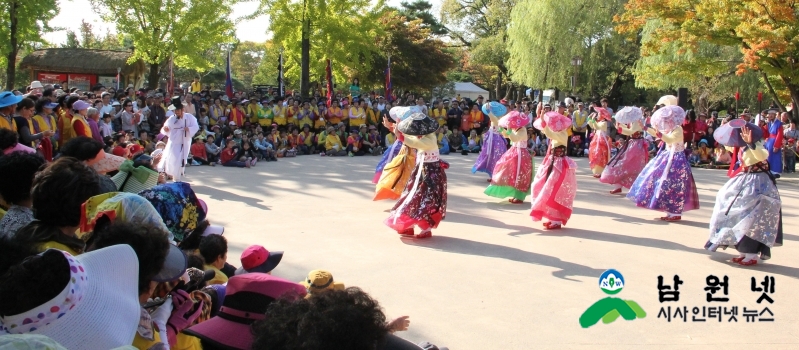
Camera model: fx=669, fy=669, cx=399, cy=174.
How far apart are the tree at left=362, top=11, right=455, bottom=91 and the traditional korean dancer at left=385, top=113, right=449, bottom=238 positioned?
911 inches

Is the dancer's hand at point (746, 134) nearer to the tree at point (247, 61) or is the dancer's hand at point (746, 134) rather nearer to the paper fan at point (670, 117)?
the paper fan at point (670, 117)

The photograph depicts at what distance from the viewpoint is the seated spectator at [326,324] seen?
5.43ft

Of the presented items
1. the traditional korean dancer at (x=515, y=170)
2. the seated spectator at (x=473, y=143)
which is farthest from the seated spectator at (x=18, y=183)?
the seated spectator at (x=473, y=143)

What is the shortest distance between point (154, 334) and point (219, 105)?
13.8m

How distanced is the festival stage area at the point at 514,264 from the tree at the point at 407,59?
67.1 ft

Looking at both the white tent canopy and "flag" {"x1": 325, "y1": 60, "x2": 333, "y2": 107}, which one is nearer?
"flag" {"x1": 325, "y1": 60, "x2": 333, "y2": 107}

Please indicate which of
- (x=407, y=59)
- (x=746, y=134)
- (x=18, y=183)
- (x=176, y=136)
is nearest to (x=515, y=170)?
(x=746, y=134)

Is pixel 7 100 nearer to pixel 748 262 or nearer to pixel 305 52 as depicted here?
pixel 748 262

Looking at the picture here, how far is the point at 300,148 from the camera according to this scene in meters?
16.2

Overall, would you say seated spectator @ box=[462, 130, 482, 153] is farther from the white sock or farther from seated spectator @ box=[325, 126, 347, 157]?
the white sock

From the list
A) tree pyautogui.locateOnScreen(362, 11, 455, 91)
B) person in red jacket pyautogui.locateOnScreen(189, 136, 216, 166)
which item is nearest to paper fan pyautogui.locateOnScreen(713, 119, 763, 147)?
person in red jacket pyautogui.locateOnScreen(189, 136, 216, 166)

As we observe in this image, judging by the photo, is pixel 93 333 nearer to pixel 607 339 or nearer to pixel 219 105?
pixel 607 339

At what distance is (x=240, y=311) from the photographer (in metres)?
2.42

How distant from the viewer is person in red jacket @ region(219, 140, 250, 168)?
1330 centimetres
